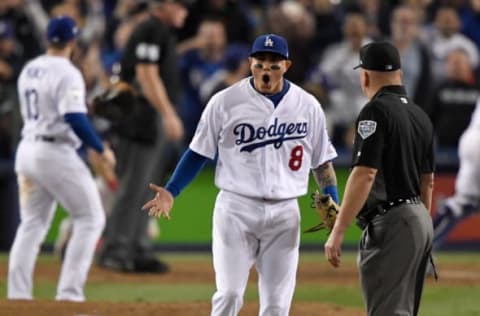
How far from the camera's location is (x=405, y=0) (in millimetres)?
17438

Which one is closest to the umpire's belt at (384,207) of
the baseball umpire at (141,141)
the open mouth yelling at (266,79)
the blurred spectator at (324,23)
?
the open mouth yelling at (266,79)

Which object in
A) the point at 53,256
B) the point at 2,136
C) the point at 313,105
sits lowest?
the point at 53,256

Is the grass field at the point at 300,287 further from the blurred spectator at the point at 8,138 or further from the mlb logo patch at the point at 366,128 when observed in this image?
the mlb logo patch at the point at 366,128

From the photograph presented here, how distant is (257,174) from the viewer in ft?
23.5

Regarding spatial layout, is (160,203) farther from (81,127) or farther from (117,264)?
(117,264)

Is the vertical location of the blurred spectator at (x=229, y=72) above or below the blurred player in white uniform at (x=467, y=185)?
above

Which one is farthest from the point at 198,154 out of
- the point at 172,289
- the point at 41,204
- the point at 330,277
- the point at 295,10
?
the point at 295,10

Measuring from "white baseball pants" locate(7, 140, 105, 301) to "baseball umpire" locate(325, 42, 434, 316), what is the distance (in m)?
3.78

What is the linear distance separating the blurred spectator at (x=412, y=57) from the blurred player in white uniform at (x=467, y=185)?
3010 millimetres

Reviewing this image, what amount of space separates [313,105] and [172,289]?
4684 mm

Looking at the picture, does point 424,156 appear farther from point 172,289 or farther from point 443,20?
point 443,20

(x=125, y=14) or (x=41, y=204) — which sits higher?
(x=125, y=14)

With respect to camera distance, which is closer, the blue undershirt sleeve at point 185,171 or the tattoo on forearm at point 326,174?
the blue undershirt sleeve at point 185,171

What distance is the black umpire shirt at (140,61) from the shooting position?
12180 millimetres
